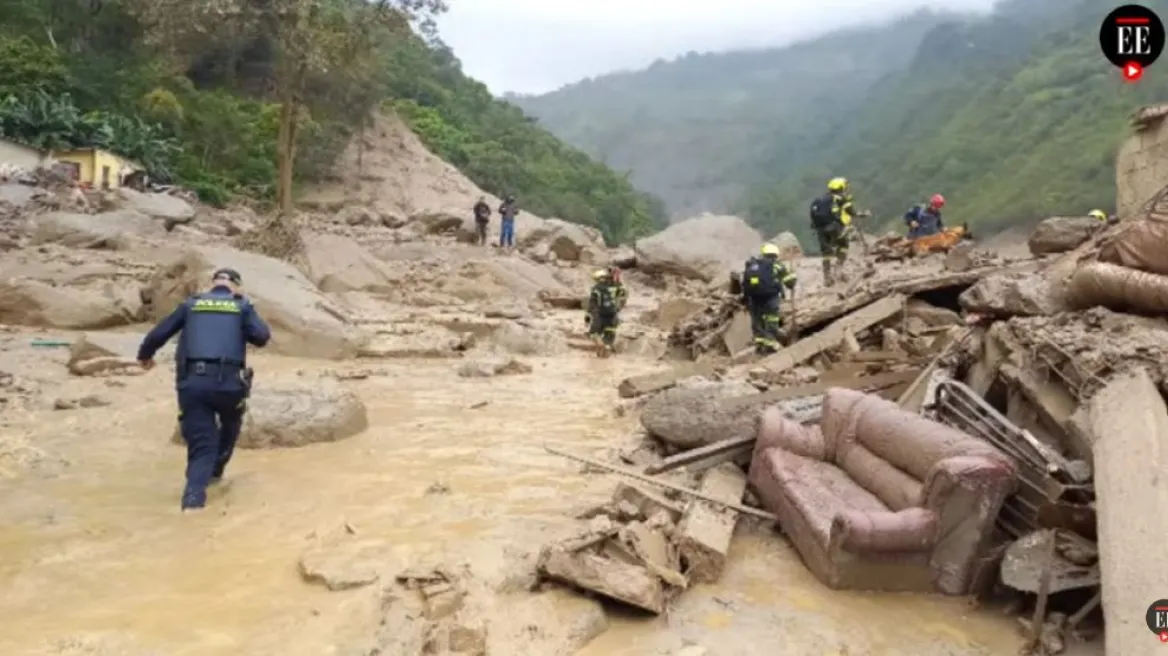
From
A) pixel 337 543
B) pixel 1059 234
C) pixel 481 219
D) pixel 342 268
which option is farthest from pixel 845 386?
pixel 481 219

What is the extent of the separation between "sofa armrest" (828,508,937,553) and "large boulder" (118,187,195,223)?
63.0ft

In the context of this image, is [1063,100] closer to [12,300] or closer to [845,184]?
[845,184]

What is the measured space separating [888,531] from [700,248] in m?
19.5

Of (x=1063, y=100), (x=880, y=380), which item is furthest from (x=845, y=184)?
(x=1063, y=100)

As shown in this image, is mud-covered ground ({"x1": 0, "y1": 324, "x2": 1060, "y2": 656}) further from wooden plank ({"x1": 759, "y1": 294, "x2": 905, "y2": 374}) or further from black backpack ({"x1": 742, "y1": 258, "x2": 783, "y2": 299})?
black backpack ({"x1": 742, "y1": 258, "x2": 783, "y2": 299})

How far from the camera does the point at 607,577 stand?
400 centimetres

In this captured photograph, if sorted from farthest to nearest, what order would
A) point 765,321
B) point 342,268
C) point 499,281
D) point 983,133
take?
1. point 983,133
2. point 499,281
3. point 342,268
4. point 765,321

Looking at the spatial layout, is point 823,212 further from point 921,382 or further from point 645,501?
point 645,501

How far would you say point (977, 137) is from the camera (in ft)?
213

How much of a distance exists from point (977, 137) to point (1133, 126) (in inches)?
2434

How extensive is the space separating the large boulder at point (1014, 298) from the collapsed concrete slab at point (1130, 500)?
1.66 m

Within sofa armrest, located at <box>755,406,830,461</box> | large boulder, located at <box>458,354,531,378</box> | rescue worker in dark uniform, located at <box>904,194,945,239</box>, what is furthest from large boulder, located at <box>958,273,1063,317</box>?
rescue worker in dark uniform, located at <box>904,194,945,239</box>

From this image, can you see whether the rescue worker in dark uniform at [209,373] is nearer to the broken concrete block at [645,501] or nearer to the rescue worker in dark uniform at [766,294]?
the broken concrete block at [645,501]

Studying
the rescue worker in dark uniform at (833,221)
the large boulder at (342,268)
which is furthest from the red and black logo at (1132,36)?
the large boulder at (342,268)
